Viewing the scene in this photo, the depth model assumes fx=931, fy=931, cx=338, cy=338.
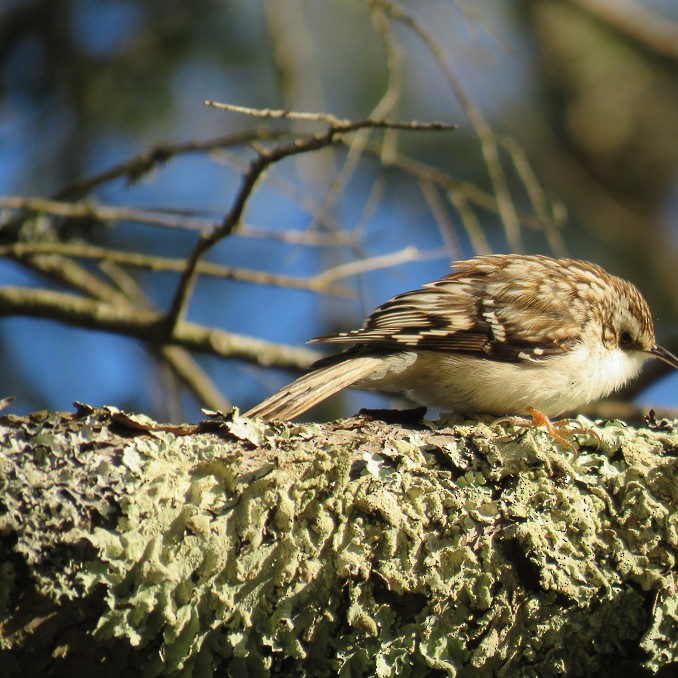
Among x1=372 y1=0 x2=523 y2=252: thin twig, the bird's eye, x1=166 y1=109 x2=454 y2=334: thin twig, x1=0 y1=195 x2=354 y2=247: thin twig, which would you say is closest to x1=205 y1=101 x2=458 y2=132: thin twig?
x1=166 y1=109 x2=454 y2=334: thin twig

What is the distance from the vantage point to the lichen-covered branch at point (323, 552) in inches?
74.5

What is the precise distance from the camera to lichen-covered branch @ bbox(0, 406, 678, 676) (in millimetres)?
1893

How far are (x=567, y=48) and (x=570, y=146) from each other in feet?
3.14

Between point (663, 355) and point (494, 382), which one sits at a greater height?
point (663, 355)

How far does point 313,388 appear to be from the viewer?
3.24 meters

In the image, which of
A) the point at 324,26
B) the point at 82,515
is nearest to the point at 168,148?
the point at 82,515

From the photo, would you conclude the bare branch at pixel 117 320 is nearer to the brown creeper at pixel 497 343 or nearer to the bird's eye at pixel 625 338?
the brown creeper at pixel 497 343

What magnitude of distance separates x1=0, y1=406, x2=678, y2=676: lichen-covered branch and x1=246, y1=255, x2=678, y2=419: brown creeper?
3.49ft

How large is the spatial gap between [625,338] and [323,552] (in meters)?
2.50

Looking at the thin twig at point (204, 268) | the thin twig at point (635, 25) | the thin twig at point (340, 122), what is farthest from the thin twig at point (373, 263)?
the thin twig at point (635, 25)

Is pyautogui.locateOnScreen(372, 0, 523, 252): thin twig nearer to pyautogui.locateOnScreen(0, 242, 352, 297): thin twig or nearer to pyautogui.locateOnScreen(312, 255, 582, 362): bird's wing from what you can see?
pyautogui.locateOnScreen(312, 255, 582, 362): bird's wing

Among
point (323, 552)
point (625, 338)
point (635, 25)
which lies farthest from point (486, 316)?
point (635, 25)

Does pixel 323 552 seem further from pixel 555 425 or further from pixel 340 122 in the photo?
pixel 340 122

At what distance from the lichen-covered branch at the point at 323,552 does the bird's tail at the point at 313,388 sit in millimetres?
591
